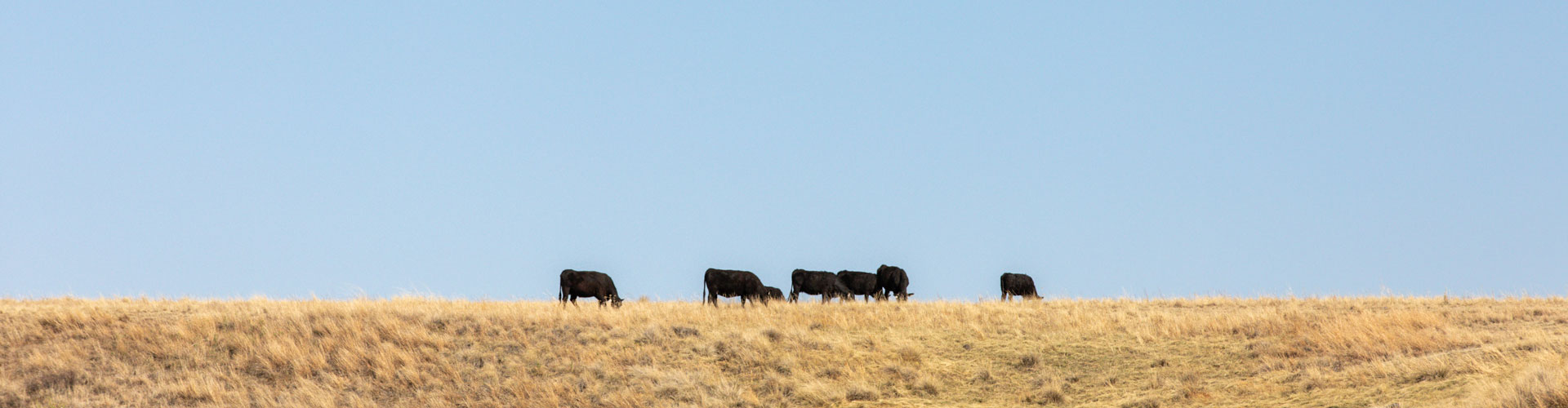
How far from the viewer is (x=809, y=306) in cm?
2662

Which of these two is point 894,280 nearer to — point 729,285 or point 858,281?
point 858,281

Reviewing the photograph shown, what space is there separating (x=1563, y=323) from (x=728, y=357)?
16.4 metres

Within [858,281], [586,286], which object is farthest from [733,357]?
[858,281]

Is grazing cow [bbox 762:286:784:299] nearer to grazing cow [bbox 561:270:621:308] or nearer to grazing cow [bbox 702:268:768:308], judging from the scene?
grazing cow [bbox 702:268:768:308]

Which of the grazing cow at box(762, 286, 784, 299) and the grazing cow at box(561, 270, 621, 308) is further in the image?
the grazing cow at box(762, 286, 784, 299)

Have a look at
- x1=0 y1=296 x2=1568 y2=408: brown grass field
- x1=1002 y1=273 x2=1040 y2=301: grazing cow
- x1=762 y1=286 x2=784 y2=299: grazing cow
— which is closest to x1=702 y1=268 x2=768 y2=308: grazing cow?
x1=762 y1=286 x2=784 y2=299: grazing cow

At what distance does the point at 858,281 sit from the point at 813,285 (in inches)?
77.0

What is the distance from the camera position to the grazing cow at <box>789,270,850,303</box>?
3155 cm

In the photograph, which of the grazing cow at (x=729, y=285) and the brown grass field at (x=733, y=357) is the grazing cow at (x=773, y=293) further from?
the brown grass field at (x=733, y=357)

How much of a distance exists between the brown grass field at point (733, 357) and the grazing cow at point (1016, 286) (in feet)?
35.4

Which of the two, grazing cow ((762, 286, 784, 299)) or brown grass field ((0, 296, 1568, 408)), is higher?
grazing cow ((762, 286, 784, 299))

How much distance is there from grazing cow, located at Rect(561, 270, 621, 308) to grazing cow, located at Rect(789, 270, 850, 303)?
6256 millimetres

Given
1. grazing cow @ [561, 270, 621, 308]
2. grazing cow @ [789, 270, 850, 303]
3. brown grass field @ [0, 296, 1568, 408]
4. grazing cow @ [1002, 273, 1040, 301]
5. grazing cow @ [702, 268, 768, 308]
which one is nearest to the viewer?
brown grass field @ [0, 296, 1568, 408]

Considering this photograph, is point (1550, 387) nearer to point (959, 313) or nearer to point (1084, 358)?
point (1084, 358)
